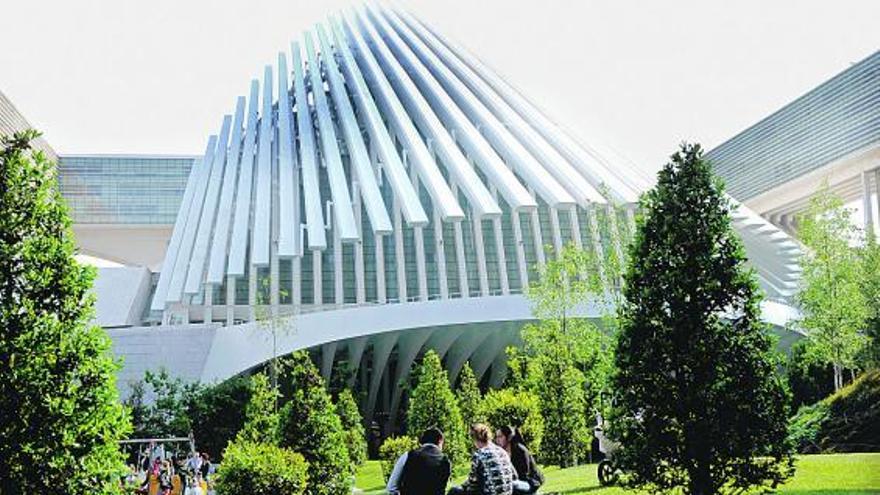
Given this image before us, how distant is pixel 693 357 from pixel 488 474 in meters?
3.30

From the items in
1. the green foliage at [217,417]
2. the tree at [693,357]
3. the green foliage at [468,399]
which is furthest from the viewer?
the green foliage at [217,417]

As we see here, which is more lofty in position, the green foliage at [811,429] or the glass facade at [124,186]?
the glass facade at [124,186]

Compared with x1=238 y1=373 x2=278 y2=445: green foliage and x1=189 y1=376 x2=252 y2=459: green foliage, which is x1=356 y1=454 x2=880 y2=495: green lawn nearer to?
x1=238 y1=373 x2=278 y2=445: green foliage

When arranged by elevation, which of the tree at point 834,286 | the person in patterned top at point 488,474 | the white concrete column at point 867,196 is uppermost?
the white concrete column at point 867,196

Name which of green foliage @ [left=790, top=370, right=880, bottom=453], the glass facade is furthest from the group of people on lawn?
the glass facade

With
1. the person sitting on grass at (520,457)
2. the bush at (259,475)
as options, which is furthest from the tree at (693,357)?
the bush at (259,475)

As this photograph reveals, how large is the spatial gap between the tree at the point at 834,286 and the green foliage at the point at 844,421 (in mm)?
6583

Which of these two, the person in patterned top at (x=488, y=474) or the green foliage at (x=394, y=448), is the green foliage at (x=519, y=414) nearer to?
the green foliage at (x=394, y=448)

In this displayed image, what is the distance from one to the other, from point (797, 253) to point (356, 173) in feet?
59.0

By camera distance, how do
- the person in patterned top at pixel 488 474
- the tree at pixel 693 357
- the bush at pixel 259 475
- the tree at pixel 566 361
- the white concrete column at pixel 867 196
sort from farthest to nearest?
the white concrete column at pixel 867 196, the tree at pixel 566 361, the bush at pixel 259 475, the tree at pixel 693 357, the person in patterned top at pixel 488 474

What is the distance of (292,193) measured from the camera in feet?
132

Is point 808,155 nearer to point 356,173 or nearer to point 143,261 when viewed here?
point 356,173

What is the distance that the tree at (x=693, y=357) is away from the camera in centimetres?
952

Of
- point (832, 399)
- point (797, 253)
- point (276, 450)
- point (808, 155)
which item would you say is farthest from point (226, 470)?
point (808, 155)
